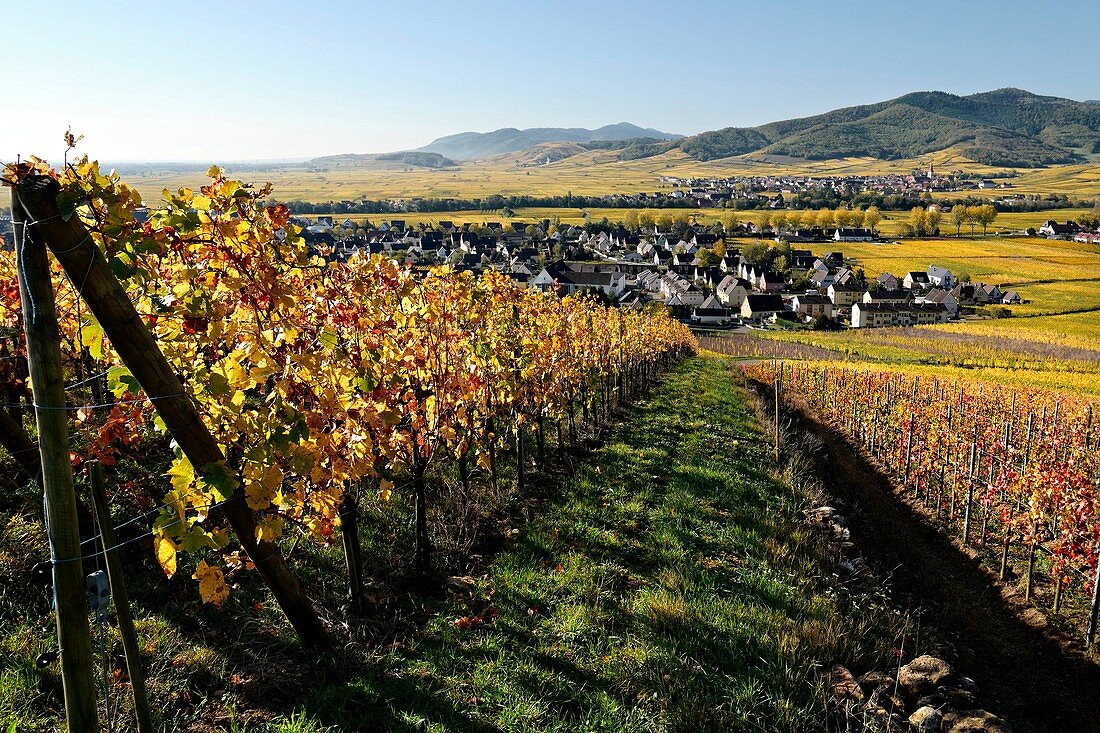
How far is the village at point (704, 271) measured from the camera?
251 ft

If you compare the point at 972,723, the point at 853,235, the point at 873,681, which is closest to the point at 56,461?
the point at 873,681

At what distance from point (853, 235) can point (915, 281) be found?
48.5m

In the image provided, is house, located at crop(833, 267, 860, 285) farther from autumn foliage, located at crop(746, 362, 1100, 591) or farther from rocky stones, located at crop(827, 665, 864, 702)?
rocky stones, located at crop(827, 665, 864, 702)

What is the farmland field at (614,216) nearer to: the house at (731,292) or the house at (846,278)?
the house at (846,278)

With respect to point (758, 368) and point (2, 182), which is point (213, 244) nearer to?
point (2, 182)

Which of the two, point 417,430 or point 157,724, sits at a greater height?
point 417,430

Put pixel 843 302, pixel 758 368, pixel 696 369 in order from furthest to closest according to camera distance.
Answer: pixel 843 302
pixel 758 368
pixel 696 369

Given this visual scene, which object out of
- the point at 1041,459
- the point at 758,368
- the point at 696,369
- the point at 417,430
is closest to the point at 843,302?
the point at 758,368

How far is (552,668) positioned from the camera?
17.5ft

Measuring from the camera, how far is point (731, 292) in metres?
87.1

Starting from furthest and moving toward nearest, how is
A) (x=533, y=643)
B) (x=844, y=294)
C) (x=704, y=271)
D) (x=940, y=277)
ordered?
(x=704, y=271) → (x=940, y=277) → (x=844, y=294) → (x=533, y=643)

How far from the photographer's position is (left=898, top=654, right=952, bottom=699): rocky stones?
5637 millimetres

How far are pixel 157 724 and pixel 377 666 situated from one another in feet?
5.14

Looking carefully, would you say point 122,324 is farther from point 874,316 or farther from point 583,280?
point 874,316
